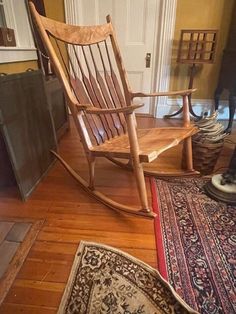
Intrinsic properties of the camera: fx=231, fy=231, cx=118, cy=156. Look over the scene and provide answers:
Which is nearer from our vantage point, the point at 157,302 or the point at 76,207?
the point at 157,302

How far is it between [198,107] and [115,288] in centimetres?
256

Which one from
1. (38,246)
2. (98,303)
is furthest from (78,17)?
(98,303)

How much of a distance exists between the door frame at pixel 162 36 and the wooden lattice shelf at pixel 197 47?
0.18 meters

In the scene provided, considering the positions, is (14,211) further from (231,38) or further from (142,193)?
(231,38)

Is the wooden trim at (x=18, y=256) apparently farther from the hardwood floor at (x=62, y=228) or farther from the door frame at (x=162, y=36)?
the door frame at (x=162, y=36)

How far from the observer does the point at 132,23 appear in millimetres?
2662

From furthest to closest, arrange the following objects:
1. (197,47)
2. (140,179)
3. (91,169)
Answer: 1. (197,47)
2. (91,169)
3. (140,179)

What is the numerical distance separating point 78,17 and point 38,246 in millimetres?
2557

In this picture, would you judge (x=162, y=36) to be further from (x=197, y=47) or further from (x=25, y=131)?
(x=25, y=131)

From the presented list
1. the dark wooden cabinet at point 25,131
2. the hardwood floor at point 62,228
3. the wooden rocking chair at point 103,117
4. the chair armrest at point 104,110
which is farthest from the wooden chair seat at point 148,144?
the dark wooden cabinet at point 25,131

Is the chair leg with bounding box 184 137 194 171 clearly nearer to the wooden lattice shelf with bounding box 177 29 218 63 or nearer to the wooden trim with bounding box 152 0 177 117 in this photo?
the wooden lattice shelf with bounding box 177 29 218 63

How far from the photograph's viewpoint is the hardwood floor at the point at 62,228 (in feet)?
2.96

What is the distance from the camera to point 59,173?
5.67 feet

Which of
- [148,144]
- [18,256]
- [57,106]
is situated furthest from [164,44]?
[18,256]
